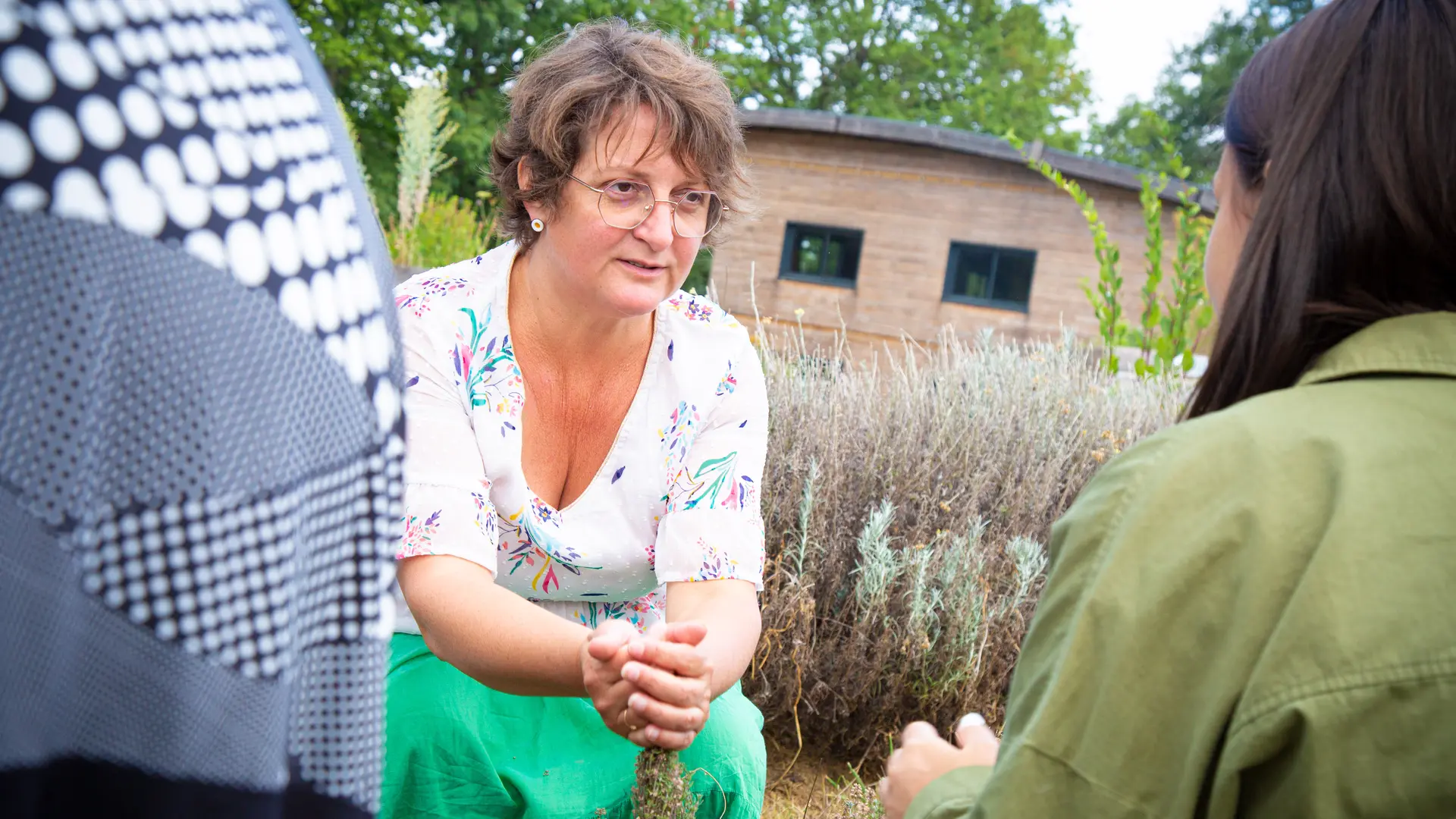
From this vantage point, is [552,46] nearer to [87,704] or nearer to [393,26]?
[87,704]

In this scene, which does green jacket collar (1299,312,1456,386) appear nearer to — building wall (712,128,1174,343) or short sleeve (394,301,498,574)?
short sleeve (394,301,498,574)

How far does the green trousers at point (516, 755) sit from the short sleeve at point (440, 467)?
1.02ft

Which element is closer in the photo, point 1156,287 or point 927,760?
point 927,760

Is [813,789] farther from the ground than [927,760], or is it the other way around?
[927,760]

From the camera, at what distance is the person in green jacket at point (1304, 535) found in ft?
3.06

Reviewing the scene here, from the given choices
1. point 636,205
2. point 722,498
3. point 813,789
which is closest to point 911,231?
point 813,789

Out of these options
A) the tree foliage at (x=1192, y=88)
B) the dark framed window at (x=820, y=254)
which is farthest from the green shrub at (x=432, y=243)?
the tree foliage at (x=1192, y=88)

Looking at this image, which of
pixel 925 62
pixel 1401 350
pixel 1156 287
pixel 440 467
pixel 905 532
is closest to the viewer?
pixel 1401 350

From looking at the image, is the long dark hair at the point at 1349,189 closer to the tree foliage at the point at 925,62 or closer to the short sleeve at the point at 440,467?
the short sleeve at the point at 440,467

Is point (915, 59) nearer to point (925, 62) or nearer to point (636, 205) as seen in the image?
point (925, 62)

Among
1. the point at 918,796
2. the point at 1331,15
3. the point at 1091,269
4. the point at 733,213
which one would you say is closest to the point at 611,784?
the point at 918,796

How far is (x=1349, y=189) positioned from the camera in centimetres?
107

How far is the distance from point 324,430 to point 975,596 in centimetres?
284

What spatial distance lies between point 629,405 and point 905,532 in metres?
1.77
